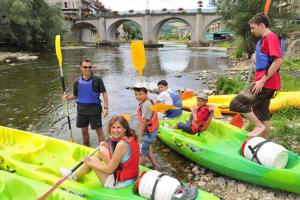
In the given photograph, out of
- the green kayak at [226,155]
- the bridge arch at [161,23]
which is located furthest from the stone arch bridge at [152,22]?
the green kayak at [226,155]

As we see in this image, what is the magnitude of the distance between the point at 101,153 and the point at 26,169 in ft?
3.78

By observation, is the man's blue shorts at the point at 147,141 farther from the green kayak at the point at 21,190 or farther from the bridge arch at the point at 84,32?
the bridge arch at the point at 84,32

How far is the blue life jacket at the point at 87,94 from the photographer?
17.6 feet

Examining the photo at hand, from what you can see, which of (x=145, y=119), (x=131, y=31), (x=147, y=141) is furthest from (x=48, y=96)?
(x=131, y=31)

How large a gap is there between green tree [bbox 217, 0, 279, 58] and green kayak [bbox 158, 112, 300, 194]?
1744cm

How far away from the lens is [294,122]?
21.2 ft

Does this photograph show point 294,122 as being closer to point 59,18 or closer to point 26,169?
point 26,169

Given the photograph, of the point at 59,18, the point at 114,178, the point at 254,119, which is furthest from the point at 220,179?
the point at 59,18

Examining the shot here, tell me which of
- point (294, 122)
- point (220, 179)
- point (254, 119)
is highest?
point (254, 119)

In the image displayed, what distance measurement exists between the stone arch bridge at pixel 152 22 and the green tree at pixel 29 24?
2181 cm

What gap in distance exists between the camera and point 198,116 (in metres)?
5.61

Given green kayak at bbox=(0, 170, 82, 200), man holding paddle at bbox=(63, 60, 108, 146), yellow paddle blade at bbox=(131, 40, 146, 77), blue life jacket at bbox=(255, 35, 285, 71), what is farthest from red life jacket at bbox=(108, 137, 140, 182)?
yellow paddle blade at bbox=(131, 40, 146, 77)

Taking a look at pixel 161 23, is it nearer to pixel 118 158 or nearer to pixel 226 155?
pixel 226 155

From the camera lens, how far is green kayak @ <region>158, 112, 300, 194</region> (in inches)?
164
